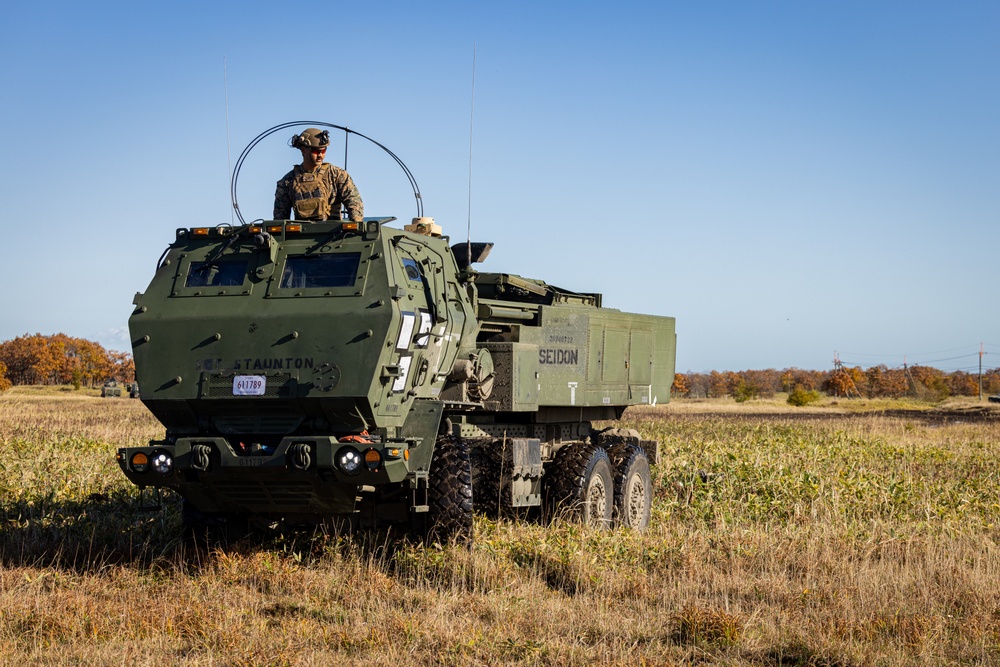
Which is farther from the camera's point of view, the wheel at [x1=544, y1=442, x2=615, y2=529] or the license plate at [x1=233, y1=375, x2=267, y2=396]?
the wheel at [x1=544, y1=442, x2=615, y2=529]

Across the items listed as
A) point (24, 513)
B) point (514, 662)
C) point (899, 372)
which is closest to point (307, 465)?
point (514, 662)

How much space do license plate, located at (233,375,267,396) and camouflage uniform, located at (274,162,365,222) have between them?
7.41 ft

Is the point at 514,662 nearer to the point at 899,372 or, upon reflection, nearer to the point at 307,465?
the point at 307,465

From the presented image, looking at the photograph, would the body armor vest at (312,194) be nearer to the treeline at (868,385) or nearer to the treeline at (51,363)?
the treeline at (868,385)

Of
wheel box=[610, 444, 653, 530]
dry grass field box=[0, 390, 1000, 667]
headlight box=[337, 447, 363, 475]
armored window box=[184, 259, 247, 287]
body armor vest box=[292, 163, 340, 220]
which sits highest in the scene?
body armor vest box=[292, 163, 340, 220]

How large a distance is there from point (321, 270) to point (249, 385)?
117cm

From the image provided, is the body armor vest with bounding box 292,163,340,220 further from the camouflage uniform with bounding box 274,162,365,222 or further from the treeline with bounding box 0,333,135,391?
the treeline with bounding box 0,333,135,391

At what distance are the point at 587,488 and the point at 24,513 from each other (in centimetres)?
596

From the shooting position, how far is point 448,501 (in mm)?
9992

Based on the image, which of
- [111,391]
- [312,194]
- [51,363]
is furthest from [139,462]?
[51,363]

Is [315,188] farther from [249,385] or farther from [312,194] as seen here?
[249,385]

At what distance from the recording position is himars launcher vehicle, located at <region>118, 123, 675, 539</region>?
364 inches

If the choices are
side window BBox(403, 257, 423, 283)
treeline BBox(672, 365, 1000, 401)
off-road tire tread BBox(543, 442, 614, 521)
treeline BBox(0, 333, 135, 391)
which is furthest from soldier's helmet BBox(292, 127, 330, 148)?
treeline BBox(0, 333, 135, 391)

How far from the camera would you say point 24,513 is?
12406 mm
